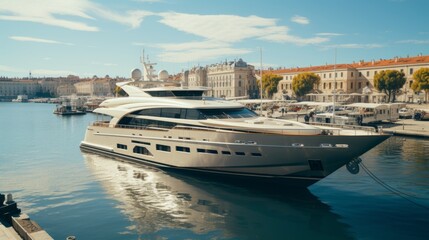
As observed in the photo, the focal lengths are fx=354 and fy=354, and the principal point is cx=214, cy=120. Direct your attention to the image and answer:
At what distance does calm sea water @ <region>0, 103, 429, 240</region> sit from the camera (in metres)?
15.8

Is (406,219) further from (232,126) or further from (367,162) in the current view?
(367,162)

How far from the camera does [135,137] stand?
26.8 metres

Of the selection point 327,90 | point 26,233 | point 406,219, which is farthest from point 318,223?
point 327,90

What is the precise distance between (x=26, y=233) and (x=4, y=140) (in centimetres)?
3764

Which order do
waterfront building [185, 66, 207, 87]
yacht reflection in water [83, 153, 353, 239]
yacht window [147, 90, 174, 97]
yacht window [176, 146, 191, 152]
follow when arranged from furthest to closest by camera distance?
waterfront building [185, 66, 207, 87], yacht window [147, 90, 174, 97], yacht window [176, 146, 191, 152], yacht reflection in water [83, 153, 353, 239]

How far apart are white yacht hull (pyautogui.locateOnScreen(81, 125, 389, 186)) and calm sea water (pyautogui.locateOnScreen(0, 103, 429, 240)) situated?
107cm

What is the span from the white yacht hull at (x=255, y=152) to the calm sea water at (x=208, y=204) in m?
1.07

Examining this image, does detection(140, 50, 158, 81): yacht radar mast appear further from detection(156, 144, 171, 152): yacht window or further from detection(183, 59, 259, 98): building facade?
detection(183, 59, 259, 98): building facade

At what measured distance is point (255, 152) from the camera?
2038 cm

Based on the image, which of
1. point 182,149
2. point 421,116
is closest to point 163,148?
point 182,149

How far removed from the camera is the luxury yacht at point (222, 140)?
19.1m

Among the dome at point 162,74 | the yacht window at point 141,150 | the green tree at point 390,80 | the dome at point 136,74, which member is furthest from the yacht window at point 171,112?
the green tree at point 390,80

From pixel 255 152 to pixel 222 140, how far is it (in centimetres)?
218

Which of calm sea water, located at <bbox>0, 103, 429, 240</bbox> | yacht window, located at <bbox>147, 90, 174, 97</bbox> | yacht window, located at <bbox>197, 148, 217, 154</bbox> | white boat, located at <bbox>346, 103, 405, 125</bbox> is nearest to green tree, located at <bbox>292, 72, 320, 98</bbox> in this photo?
white boat, located at <bbox>346, 103, 405, 125</bbox>
